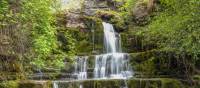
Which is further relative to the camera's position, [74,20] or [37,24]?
[74,20]

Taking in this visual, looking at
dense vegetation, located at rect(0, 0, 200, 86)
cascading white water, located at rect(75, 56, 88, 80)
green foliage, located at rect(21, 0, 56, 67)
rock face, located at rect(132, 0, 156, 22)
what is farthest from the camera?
rock face, located at rect(132, 0, 156, 22)

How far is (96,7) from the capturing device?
20.3 m

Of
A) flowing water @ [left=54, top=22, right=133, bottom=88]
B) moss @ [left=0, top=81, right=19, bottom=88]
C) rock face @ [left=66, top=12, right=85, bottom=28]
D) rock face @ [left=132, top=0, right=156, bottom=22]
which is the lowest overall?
flowing water @ [left=54, top=22, right=133, bottom=88]

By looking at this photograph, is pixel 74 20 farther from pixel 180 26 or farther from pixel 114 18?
pixel 180 26

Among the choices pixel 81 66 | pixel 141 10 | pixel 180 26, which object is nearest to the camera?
pixel 180 26

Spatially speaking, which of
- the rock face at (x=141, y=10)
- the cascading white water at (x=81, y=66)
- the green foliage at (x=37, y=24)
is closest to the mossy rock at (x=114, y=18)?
the rock face at (x=141, y=10)

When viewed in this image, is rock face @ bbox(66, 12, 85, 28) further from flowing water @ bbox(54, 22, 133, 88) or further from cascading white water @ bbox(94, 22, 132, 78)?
cascading white water @ bbox(94, 22, 132, 78)

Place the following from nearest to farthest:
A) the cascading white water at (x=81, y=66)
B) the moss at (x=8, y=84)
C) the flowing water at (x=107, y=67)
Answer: the moss at (x=8, y=84) → the flowing water at (x=107, y=67) → the cascading white water at (x=81, y=66)

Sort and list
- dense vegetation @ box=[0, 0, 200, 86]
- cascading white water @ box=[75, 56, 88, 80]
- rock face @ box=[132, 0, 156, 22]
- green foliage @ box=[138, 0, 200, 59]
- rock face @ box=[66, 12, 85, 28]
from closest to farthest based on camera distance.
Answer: green foliage @ box=[138, 0, 200, 59] → dense vegetation @ box=[0, 0, 200, 86] → cascading white water @ box=[75, 56, 88, 80] → rock face @ box=[132, 0, 156, 22] → rock face @ box=[66, 12, 85, 28]

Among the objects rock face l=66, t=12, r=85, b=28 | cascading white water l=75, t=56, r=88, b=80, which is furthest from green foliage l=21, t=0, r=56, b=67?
rock face l=66, t=12, r=85, b=28

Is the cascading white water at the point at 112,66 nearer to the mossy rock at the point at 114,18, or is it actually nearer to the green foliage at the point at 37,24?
the mossy rock at the point at 114,18

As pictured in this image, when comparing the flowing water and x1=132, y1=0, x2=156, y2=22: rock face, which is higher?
x1=132, y1=0, x2=156, y2=22: rock face

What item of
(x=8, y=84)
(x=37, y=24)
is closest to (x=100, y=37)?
(x=37, y=24)

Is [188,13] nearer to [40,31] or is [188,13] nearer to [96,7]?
[40,31]
